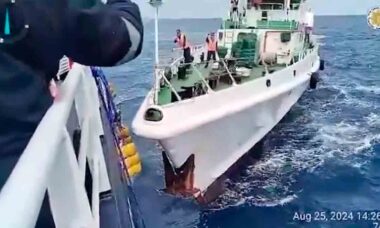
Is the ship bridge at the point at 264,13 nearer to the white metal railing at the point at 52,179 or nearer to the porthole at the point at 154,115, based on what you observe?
the porthole at the point at 154,115

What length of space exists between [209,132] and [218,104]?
64cm

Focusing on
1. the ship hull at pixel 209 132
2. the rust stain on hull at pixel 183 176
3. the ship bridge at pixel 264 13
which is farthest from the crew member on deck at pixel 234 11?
the rust stain on hull at pixel 183 176

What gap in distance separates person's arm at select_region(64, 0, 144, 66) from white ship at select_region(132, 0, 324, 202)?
26.2 feet

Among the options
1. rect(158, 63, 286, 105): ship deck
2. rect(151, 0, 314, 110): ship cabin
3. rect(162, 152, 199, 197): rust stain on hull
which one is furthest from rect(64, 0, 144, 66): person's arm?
rect(162, 152, 199, 197): rust stain on hull

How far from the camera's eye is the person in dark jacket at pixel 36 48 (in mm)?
1010

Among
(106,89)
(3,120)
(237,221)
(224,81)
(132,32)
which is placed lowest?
(237,221)

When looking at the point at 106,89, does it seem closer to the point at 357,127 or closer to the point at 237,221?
the point at 237,221

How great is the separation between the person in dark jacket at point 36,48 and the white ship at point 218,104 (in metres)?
8.10

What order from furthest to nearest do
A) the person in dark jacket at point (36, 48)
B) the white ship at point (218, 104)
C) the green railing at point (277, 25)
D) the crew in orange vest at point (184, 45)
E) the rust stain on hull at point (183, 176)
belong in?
1. the green railing at point (277, 25)
2. the crew in orange vest at point (184, 45)
3. the rust stain on hull at point (183, 176)
4. the white ship at point (218, 104)
5. the person in dark jacket at point (36, 48)

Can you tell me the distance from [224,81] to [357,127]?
213 inches

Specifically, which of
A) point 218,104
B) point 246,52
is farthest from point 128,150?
point 246,52

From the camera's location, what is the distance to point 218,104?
1062 centimetres

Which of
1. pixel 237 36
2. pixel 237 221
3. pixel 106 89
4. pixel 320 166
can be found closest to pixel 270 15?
pixel 237 36

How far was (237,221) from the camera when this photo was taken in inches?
394
